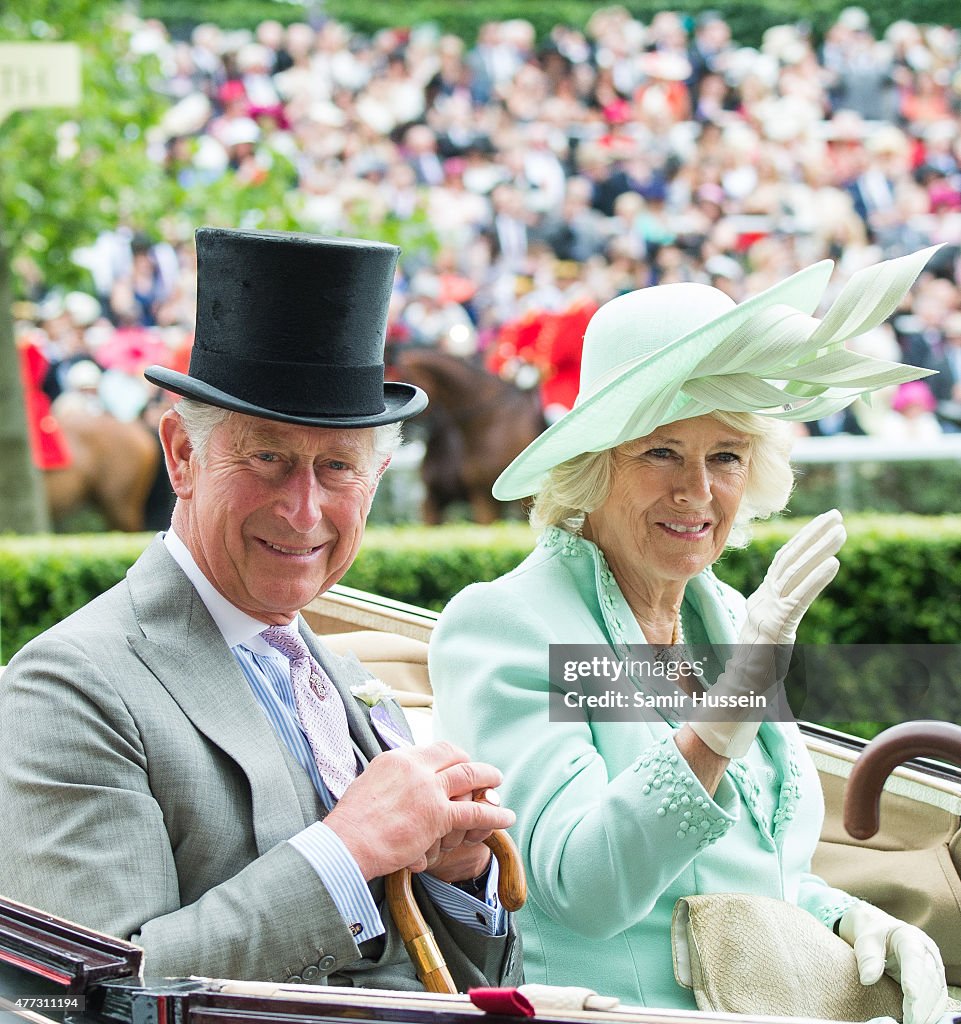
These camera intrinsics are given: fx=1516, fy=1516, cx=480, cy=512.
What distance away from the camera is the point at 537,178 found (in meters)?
15.1

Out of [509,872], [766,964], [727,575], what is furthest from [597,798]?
[727,575]

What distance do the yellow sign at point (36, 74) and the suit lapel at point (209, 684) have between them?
9.88 ft

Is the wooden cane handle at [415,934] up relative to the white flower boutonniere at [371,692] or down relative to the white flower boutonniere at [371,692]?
down

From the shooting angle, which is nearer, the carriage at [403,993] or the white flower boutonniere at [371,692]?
the carriage at [403,993]

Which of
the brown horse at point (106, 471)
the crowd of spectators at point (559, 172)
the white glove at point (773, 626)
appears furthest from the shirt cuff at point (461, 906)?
the brown horse at point (106, 471)

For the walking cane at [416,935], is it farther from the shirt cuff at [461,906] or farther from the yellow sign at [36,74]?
the yellow sign at [36,74]

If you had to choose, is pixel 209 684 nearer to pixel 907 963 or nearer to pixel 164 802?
pixel 164 802

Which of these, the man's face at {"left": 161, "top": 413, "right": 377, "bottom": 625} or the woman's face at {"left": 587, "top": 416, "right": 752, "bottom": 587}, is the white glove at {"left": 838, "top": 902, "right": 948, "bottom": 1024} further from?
the man's face at {"left": 161, "top": 413, "right": 377, "bottom": 625}

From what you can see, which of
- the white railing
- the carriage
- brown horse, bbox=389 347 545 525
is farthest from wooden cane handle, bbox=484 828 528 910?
brown horse, bbox=389 347 545 525

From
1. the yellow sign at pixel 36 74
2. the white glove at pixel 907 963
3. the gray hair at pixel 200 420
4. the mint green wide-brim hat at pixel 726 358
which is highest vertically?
the yellow sign at pixel 36 74

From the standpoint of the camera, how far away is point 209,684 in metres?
1.80

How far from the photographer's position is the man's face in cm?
185

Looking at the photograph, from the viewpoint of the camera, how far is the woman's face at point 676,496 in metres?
2.20

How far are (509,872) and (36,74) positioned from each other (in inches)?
135
